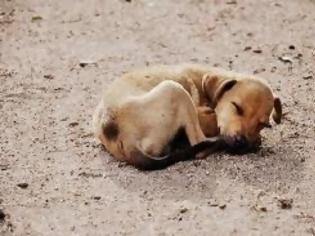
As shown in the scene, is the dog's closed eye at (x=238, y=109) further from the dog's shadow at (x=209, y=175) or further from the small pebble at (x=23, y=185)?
the small pebble at (x=23, y=185)

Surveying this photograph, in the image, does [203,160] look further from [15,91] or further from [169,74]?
[15,91]

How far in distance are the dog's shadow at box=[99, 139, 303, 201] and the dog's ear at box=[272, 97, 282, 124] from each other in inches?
12.1

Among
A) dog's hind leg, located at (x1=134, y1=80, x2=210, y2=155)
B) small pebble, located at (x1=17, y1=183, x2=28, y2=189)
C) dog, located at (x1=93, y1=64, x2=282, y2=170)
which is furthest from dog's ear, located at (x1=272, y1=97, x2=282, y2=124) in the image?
small pebble, located at (x1=17, y1=183, x2=28, y2=189)

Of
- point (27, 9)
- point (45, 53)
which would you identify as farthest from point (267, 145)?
point (27, 9)

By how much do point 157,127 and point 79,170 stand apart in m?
0.53

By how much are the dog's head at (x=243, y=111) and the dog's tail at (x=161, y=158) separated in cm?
20

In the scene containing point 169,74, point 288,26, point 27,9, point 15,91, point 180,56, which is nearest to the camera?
point 169,74

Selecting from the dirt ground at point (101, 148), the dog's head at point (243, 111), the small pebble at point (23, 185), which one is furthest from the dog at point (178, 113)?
the small pebble at point (23, 185)

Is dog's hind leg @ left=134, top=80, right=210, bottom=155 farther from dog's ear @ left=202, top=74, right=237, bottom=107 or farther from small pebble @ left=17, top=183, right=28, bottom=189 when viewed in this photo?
small pebble @ left=17, top=183, right=28, bottom=189

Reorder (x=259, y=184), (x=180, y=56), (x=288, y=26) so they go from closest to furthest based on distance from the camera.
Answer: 1. (x=259, y=184)
2. (x=180, y=56)
3. (x=288, y=26)

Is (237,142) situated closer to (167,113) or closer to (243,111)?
(243,111)

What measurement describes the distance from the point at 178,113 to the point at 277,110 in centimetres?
69

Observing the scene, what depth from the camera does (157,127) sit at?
475 centimetres

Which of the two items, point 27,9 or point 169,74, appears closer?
point 169,74
